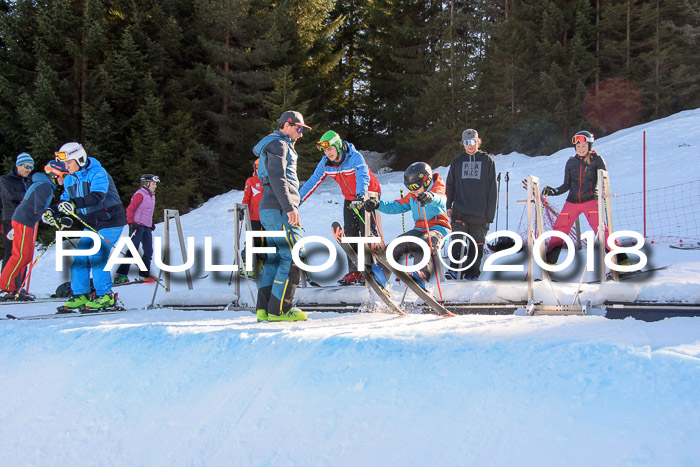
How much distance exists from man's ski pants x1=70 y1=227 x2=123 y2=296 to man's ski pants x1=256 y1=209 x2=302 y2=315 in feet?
6.98

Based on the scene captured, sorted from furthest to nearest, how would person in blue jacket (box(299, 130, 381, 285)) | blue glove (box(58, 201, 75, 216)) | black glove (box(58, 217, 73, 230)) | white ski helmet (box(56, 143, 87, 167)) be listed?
person in blue jacket (box(299, 130, 381, 285)) < black glove (box(58, 217, 73, 230)) < white ski helmet (box(56, 143, 87, 167)) < blue glove (box(58, 201, 75, 216))

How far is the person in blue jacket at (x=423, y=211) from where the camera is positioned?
18.2 feet

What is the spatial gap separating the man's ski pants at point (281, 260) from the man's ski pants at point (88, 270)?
2.13 metres

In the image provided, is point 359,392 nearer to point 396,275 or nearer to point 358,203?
point 396,275

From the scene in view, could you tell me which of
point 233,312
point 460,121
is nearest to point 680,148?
point 460,121

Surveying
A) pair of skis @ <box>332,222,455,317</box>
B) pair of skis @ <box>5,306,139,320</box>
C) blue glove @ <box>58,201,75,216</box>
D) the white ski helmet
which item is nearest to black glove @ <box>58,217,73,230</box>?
blue glove @ <box>58,201,75,216</box>

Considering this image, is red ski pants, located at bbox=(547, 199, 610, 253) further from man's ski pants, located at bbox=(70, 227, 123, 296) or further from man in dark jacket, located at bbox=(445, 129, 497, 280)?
man's ski pants, located at bbox=(70, 227, 123, 296)

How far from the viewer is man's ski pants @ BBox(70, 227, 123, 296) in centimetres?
603

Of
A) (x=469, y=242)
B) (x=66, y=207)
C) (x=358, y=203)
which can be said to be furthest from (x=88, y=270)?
(x=469, y=242)

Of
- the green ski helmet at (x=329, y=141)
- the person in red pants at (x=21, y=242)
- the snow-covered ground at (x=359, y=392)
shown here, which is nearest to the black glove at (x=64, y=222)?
the person in red pants at (x=21, y=242)

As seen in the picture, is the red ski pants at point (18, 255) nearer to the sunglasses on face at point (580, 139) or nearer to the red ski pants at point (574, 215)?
the red ski pants at point (574, 215)

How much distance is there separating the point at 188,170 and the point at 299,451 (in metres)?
18.4

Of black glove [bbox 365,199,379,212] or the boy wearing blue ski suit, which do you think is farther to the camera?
black glove [bbox 365,199,379,212]

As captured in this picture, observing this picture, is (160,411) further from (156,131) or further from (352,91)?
(352,91)
